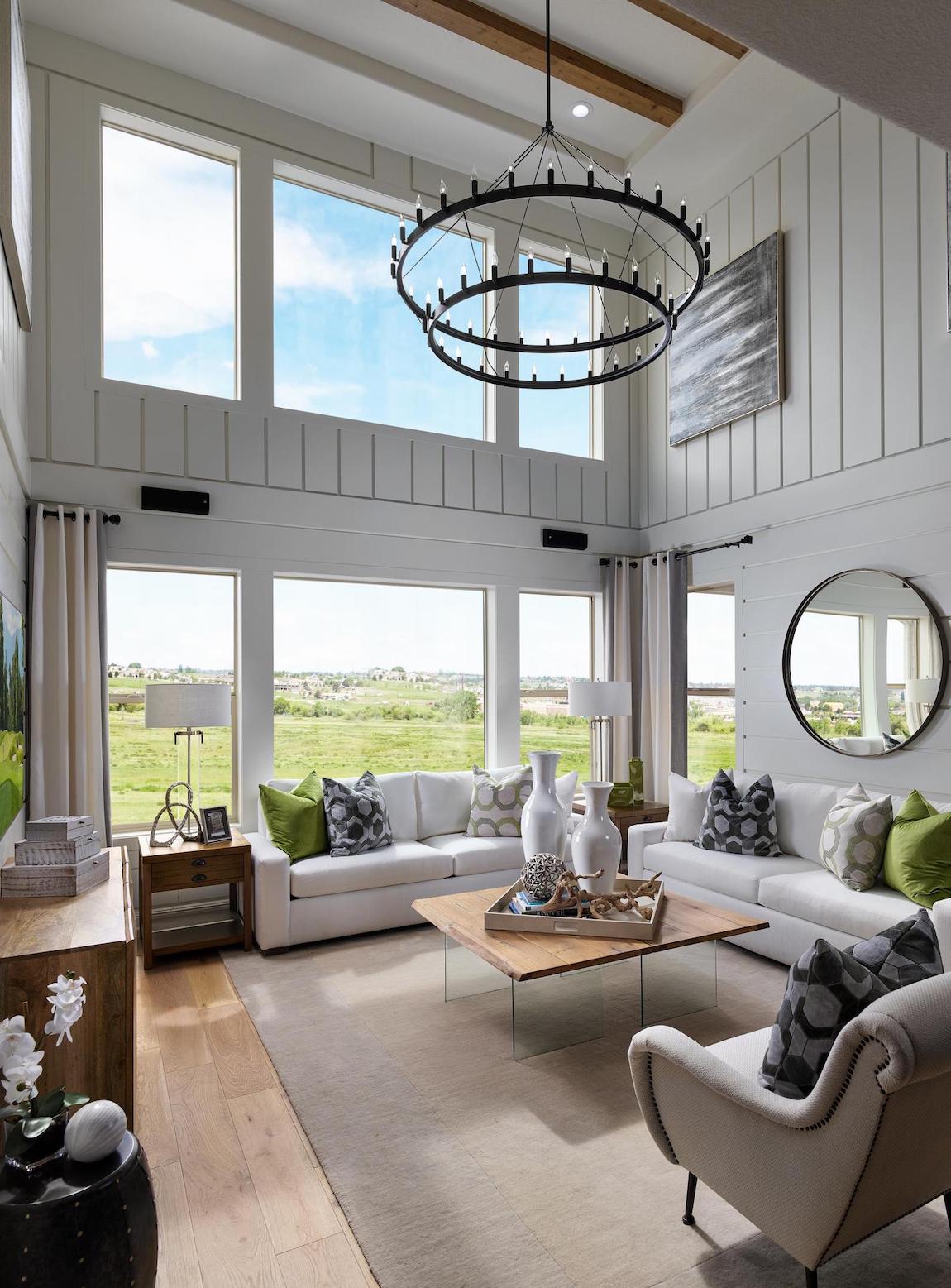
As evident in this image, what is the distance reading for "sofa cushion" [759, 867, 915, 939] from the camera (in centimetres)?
344

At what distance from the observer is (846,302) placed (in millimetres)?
4691

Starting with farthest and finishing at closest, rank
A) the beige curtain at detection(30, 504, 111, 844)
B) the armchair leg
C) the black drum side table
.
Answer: the beige curtain at detection(30, 504, 111, 844), the armchair leg, the black drum side table

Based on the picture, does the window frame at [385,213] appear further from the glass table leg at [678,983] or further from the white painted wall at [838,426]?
the glass table leg at [678,983]

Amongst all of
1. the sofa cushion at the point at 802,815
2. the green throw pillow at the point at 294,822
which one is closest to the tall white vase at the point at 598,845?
the sofa cushion at the point at 802,815

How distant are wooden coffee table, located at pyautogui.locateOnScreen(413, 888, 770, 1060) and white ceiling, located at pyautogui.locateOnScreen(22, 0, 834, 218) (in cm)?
468

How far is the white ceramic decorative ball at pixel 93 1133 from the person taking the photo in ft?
5.12

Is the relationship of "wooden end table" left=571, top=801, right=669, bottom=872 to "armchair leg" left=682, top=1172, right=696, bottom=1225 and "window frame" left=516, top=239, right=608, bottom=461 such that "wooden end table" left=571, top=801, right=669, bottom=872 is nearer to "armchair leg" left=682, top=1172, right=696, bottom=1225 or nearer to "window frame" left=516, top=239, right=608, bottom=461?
"window frame" left=516, top=239, right=608, bottom=461

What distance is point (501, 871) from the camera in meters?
4.93

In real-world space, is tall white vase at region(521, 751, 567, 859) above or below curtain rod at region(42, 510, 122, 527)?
below

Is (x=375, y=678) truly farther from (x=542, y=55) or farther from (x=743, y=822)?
(x=542, y=55)

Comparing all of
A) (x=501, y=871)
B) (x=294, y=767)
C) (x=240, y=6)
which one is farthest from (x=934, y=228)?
(x=294, y=767)

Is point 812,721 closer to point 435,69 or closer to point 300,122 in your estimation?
point 435,69

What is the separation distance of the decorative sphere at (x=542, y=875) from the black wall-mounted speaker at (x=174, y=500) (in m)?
2.95

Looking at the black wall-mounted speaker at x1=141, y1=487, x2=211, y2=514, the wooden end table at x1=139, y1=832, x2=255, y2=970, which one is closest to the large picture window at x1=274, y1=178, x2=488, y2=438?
the black wall-mounted speaker at x1=141, y1=487, x2=211, y2=514
